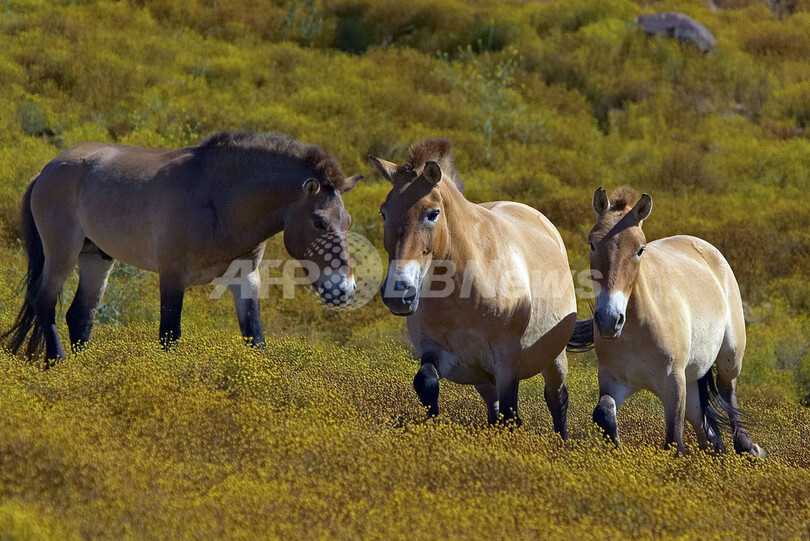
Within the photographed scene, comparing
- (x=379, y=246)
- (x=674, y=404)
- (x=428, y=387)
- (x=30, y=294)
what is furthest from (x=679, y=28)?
(x=428, y=387)

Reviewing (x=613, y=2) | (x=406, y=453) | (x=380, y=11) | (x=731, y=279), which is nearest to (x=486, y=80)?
(x=380, y=11)

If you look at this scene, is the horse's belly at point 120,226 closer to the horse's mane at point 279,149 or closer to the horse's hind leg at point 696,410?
the horse's mane at point 279,149

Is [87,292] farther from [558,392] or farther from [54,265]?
[558,392]

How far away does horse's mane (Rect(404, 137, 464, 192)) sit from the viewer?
5375 millimetres

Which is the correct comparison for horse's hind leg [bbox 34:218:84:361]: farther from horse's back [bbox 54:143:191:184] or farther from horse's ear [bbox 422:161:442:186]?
horse's ear [bbox 422:161:442:186]

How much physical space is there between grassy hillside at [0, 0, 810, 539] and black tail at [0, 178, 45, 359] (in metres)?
0.80

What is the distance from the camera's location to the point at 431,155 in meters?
5.50

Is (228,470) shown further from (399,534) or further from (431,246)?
(431,246)

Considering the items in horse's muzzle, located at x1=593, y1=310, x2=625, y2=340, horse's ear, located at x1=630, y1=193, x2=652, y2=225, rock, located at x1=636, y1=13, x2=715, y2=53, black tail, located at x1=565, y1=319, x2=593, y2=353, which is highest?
horse's ear, located at x1=630, y1=193, x2=652, y2=225

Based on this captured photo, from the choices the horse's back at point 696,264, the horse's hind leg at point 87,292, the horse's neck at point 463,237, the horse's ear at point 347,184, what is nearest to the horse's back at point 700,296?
the horse's back at point 696,264

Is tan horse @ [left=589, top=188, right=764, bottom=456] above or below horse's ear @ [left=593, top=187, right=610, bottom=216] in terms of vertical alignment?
below

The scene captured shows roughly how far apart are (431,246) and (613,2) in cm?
2032

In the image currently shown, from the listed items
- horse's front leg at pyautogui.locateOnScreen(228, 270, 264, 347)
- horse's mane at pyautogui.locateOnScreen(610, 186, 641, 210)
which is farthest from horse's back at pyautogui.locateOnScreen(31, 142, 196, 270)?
horse's mane at pyautogui.locateOnScreen(610, 186, 641, 210)

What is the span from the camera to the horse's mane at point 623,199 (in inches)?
229
